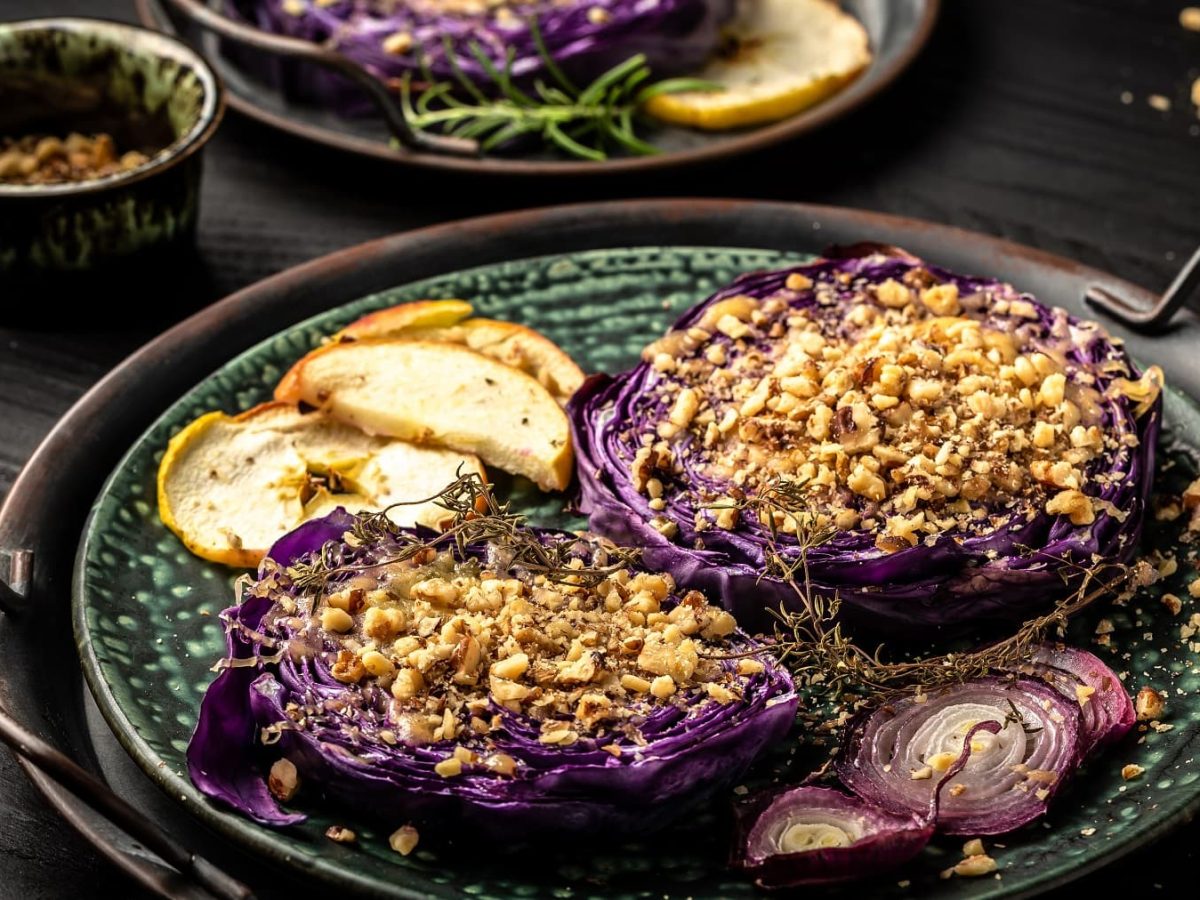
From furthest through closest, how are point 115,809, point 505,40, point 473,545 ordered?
point 505,40 → point 473,545 → point 115,809

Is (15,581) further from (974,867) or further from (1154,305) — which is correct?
(1154,305)

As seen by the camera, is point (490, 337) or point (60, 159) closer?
point (490, 337)

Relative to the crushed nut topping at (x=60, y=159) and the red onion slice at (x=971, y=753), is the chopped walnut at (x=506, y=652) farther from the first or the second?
the crushed nut topping at (x=60, y=159)

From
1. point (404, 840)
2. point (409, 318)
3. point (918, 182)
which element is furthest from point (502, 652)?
point (918, 182)

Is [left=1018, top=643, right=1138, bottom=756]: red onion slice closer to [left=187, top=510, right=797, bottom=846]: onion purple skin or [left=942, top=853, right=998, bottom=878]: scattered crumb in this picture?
[left=942, top=853, right=998, bottom=878]: scattered crumb

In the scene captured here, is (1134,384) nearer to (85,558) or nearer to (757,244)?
(757,244)

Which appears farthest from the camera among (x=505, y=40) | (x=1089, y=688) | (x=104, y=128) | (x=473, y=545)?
(x=505, y=40)

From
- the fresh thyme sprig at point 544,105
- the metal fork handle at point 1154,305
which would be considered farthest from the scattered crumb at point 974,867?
the fresh thyme sprig at point 544,105
